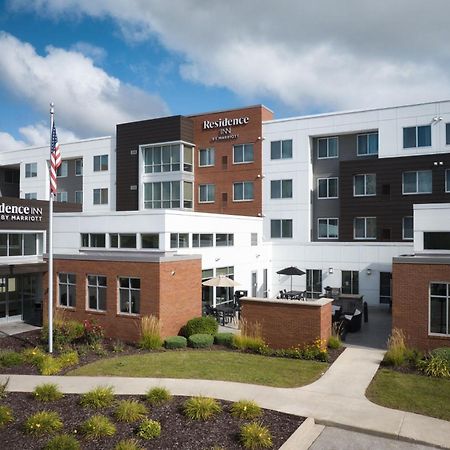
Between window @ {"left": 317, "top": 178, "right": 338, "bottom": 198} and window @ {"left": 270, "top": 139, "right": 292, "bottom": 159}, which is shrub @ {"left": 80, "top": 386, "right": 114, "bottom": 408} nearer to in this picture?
window @ {"left": 317, "top": 178, "right": 338, "bottom": 198}

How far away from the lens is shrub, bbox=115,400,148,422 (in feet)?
34.0

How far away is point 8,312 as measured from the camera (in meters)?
25.5

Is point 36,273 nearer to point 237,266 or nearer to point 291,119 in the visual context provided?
point 237,266

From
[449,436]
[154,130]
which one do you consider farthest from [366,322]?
[154,130]

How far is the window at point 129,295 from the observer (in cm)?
2030

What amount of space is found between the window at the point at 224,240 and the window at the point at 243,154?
31.6 feet

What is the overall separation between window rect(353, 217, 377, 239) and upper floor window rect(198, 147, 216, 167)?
1263 cm

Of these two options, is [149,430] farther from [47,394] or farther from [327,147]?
[327,147]

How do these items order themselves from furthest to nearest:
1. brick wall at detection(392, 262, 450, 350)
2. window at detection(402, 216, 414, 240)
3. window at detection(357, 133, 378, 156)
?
window at detection(357, 133, 378, 156) → window at detection(402, 216, 414, 240) → brick wall at detection(392, 262, 450, 350)

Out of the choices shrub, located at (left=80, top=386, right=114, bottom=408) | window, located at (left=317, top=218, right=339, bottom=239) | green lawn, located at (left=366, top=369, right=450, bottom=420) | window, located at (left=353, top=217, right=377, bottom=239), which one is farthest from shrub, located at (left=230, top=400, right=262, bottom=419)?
window, located at (left=317, top=218, right=339, bottom=239)

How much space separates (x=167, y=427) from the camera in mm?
10039

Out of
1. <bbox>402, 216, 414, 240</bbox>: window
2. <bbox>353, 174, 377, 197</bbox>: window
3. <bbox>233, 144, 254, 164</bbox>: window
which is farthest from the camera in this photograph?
<bbox>233, 144, 254, 164</bbox>: window

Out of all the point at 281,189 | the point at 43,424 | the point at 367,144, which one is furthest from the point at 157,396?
the point at 367,144

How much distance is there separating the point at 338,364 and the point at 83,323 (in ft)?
37.6
